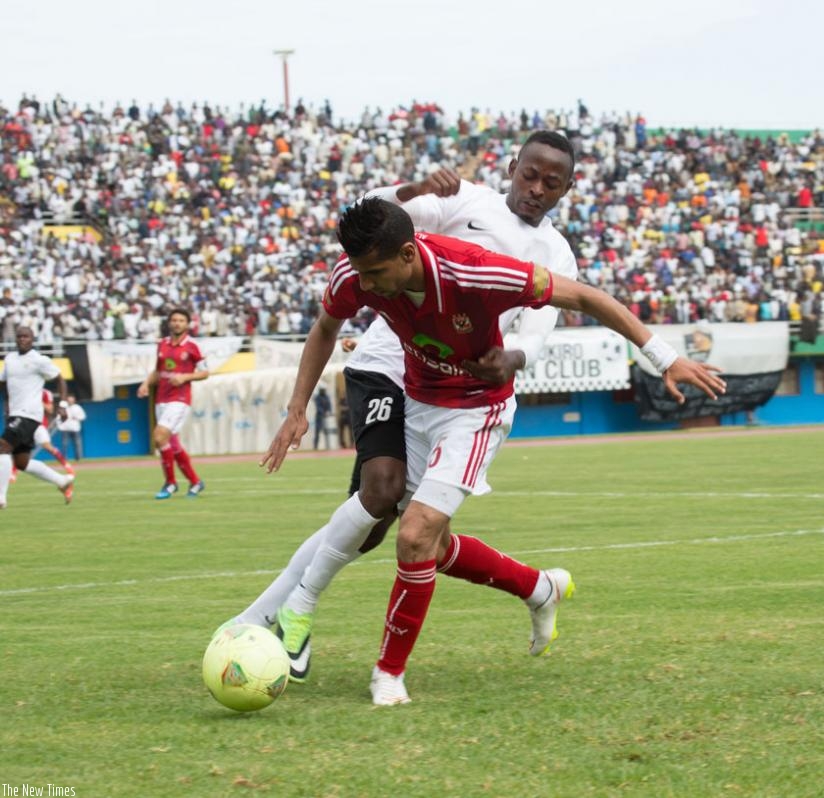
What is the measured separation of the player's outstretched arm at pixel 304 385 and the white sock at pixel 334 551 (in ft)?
1.21

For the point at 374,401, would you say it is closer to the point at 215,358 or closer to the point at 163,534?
the point at 163,534

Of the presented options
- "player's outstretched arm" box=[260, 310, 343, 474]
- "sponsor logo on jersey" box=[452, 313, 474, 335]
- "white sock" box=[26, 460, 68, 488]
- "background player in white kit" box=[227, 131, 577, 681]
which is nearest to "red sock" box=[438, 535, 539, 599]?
"background player in white kit" box=[227, 131, 577, 681]

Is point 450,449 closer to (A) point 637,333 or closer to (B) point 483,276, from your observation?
(B) point 483,276

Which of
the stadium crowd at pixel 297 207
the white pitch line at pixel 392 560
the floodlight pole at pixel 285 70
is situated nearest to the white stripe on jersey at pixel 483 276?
the white pitch line at pixel 392 560

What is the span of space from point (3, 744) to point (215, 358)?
101ft

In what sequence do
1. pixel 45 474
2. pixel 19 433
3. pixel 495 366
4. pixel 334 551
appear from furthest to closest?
pixel 45 474, pixel 19 433, pixel 334 551, pixel 495 366

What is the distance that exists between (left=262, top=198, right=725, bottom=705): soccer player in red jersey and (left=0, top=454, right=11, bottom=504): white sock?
1212 cm

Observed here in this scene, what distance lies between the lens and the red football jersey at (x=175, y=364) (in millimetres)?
19156

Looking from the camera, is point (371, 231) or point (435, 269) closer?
point (371, 231)

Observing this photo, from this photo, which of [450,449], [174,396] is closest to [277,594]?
[450,449]

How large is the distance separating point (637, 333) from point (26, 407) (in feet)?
47.0

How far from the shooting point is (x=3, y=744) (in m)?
4.88

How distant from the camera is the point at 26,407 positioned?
61.4 ft

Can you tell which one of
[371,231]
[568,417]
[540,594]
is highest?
[371,231]
